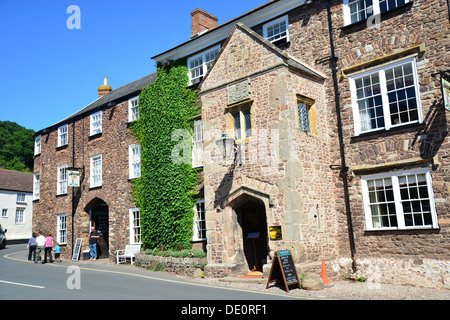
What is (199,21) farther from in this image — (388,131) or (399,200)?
(399,200)

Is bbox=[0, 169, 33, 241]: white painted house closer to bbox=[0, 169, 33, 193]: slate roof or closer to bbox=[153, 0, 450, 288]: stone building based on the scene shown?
bbox=[0, 169, 33, 193]: slate roof

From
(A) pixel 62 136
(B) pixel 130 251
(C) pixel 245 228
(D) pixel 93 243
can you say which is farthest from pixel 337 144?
(A) pixel 62 136

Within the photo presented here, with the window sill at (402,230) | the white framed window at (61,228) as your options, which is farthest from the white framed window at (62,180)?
the window sill at (402,230)

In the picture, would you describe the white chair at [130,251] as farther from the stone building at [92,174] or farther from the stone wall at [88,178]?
the stone wall at [88,178]

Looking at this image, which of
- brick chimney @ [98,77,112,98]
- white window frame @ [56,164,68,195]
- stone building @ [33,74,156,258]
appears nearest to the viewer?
stone building @ [33,74,156,258]

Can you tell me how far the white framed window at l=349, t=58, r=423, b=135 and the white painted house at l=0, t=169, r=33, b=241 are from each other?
122 feet

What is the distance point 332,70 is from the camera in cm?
1398

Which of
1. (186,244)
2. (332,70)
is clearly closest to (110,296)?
(186,244)

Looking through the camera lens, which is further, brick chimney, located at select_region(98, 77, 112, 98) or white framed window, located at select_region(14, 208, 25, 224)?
white framed window, located at select_region(14, 208, 25, 224)

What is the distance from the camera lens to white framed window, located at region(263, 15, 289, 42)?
15.5 meters

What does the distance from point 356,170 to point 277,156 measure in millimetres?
2736

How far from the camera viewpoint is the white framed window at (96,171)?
22422 millimetres

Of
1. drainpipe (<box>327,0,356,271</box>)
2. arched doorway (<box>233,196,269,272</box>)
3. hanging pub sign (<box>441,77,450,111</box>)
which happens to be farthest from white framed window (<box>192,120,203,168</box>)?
hanging pub sign (<box>441,77,450,111</box>)
